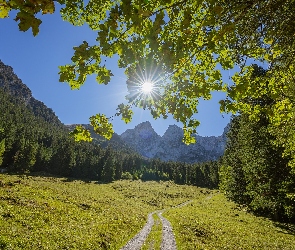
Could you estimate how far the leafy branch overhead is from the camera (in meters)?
3.83

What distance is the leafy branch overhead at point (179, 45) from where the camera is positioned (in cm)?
383

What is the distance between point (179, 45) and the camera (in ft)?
13.6

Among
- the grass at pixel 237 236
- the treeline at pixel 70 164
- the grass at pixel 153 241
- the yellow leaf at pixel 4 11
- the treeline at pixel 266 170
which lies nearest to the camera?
the yellow leaf at pixel 4 11

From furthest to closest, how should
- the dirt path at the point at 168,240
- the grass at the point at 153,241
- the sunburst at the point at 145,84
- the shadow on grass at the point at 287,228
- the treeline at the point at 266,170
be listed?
the treeline at the point at 266,170
the shadow on grass at the point at 287,228
the dirt path at the point at 168,240
the grass at the point at 153,241
the sunburst at the point at 145,84

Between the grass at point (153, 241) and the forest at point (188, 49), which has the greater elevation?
the forest at point (188, 49)

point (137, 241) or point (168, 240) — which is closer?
point (137, 241)

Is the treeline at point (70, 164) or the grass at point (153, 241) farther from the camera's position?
the treeline at point (70, 164)

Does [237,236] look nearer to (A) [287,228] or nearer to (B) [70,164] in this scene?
(A) [287,228]

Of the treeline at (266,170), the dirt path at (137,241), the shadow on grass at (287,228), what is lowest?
the shadow on grass at (287,228)

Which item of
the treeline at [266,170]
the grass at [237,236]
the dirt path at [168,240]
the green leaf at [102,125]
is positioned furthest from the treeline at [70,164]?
the green leaf at [102,125]

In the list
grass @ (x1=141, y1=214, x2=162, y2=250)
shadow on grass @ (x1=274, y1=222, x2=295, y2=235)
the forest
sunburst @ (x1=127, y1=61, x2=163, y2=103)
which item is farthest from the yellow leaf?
shadow on grass @ (x1=274, y1=222, x2=295, y2=235)

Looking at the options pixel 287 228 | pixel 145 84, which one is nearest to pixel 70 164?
pixel 287 228

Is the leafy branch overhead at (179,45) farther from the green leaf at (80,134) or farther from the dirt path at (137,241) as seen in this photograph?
the dirt path at (137,241)

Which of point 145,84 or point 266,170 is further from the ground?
point 145,84
